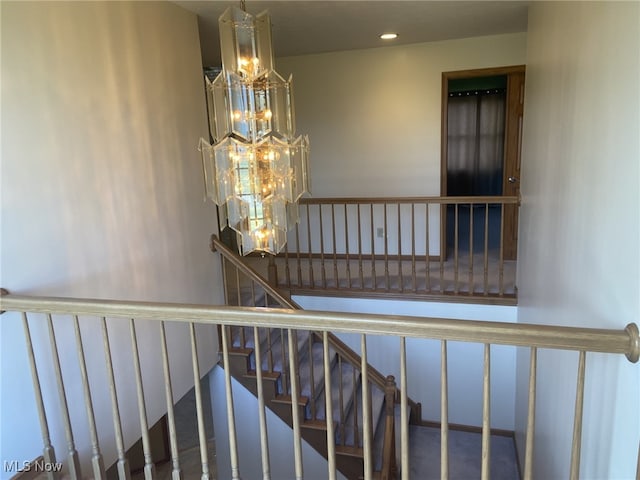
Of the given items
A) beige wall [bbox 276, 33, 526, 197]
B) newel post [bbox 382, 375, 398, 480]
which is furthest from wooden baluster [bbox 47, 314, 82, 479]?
beige wall [bbox 276, 33, 526, 197]

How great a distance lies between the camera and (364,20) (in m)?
3.75

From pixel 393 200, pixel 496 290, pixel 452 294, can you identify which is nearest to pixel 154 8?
pixel 393 200

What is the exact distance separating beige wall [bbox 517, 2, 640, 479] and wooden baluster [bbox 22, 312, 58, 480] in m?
2.20

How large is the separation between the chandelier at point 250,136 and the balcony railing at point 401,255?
1755 mm

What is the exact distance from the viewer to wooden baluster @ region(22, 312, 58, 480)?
1.91m

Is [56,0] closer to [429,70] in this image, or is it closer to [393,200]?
[393,200]

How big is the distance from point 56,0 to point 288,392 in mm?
3019

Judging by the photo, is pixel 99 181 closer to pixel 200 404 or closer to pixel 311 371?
pixel 200 404

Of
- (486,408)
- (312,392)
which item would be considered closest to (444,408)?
(486,408)

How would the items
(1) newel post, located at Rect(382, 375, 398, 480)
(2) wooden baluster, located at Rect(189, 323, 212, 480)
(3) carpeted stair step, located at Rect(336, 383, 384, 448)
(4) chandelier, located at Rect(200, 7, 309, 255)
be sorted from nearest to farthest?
(2) wooden baluster, located at Rect(189, 323, 212, 480) < (4) chandelier, located at Rect(200, 7, 309, 255) < (1) newel post, located at Rect(382, 375, 398, 480) < (3) carpeted stair step, located at Rect(336, 383, 384, 448)

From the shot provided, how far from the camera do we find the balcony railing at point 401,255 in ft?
13.4

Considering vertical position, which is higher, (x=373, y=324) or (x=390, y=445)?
(x=373, y=324)

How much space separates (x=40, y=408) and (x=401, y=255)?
368 centimetres

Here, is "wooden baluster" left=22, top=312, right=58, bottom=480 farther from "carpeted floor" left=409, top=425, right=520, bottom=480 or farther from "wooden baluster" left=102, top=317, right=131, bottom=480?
A: "carpeted floor" left=409, top=425, right=520, bottom=480
